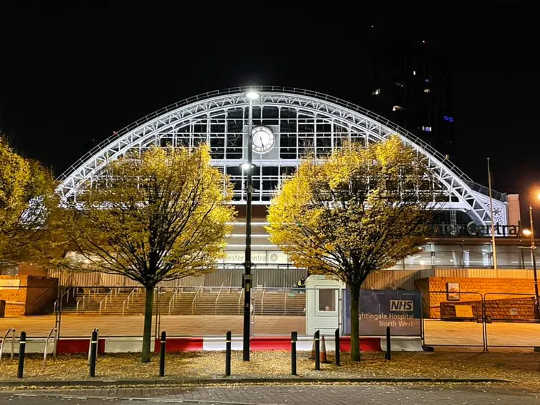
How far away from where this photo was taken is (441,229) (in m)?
53.1

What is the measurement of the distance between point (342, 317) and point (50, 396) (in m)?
11.7

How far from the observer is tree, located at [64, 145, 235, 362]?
16.3m

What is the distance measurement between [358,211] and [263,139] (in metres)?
41.8

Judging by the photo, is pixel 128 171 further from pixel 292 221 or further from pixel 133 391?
pixel 133 391

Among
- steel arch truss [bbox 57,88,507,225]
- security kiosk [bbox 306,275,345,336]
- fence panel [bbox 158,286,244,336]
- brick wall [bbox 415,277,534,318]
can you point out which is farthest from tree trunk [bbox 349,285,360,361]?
steel arch truss [bbox 57,88,507,225]

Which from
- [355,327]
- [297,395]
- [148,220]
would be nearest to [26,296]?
[148,220]

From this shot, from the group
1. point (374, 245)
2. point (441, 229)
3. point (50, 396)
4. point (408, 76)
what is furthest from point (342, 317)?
point (408, 76)

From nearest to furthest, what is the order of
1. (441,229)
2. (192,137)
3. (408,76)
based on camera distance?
(441,229), (192,137), (408,76)

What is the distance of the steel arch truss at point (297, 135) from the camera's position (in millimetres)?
56688

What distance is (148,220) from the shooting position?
16328mm

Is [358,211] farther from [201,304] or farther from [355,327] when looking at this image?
[201,304]

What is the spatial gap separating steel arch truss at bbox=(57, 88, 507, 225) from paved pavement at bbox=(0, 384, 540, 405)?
4474 centimetres

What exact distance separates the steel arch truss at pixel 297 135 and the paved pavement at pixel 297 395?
4474cm

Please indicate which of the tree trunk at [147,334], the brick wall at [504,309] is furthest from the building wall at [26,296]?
the brick wall at [504,309]
